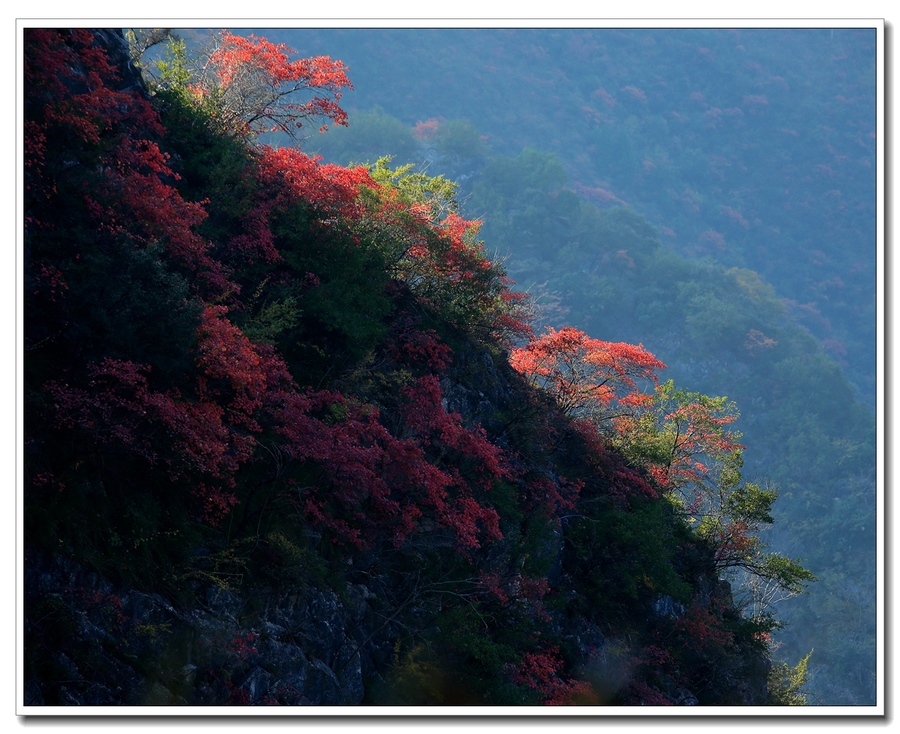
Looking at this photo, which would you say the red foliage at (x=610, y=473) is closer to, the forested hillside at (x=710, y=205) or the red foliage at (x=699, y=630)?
the red foliage at (x=699, y=630)

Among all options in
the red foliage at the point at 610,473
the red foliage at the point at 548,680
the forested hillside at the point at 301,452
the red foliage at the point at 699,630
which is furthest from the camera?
the red foliage at the point at 610,473

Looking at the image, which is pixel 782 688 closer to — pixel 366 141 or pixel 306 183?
pixel 306 183

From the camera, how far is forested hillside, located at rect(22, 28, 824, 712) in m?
8.41

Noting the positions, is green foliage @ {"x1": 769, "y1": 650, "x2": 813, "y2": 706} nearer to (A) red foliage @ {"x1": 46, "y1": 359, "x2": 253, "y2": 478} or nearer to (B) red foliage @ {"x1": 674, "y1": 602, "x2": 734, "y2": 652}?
(B) red foliage @ {"x1": 674, "y1": 602, "x2": 734, "y2": 652}

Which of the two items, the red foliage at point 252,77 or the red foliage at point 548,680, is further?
the red foliage at point 252,77

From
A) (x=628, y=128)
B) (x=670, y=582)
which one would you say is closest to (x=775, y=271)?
(x=628, y=128)

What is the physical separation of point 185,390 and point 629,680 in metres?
9.56

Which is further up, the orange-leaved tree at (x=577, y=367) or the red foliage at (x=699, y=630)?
the orange-leaved tree at (x=577, y=367)

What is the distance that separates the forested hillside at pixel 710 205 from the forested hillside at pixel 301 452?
30.1m

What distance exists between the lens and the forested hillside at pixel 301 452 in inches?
331

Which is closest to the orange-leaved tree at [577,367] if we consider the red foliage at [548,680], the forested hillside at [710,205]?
the red foliage at [548,680]

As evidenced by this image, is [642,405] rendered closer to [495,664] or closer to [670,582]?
[670,582]

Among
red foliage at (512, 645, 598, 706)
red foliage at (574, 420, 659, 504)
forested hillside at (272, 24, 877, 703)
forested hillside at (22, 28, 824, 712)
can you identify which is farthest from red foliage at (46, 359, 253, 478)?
forested hillside at (272, 24, 877, 703)

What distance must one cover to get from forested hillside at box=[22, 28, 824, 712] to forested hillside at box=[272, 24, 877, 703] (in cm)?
3005
